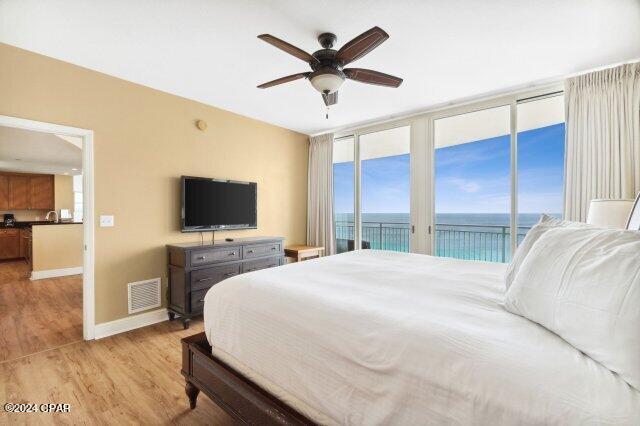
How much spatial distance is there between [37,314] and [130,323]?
1388 mm

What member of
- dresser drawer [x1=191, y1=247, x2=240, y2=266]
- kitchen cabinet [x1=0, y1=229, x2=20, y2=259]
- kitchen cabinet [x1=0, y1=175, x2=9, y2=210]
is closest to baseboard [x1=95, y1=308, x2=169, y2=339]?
dresser drawer [x1=191, y1=247, x2=240, y2=266]

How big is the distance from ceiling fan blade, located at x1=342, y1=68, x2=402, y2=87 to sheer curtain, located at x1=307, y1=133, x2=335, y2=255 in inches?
104

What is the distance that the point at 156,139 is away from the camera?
336 centimetres

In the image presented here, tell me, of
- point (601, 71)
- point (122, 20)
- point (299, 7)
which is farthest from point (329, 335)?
point (601, 71)

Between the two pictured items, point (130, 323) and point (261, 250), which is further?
point (261, 250)

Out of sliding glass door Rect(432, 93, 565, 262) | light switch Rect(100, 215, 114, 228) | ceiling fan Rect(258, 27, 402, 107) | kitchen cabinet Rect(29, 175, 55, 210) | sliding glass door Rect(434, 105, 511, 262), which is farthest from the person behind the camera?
kitchen cabinet Rect(29, 175, 55, 210)

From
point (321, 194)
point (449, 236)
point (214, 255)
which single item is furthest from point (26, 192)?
point (449, 236)

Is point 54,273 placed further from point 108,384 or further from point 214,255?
point 108,384

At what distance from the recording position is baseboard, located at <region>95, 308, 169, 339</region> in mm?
2932

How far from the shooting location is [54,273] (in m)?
5.35

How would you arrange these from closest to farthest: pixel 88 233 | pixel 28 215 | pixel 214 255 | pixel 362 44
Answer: pixel 362 44, pixel 88 233, pixel 214 255, pixel 28 215

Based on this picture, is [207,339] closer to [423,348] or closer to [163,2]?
[423,348]

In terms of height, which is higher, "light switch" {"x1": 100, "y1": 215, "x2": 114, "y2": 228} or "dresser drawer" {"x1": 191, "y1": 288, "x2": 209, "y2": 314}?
"light switch" {"x1": 100, "y1": 215, "x2": 114, "y2": 228}

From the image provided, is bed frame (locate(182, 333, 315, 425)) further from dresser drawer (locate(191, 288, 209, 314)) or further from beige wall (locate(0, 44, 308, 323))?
beige wall (locate(0, 44, 308, 323))
